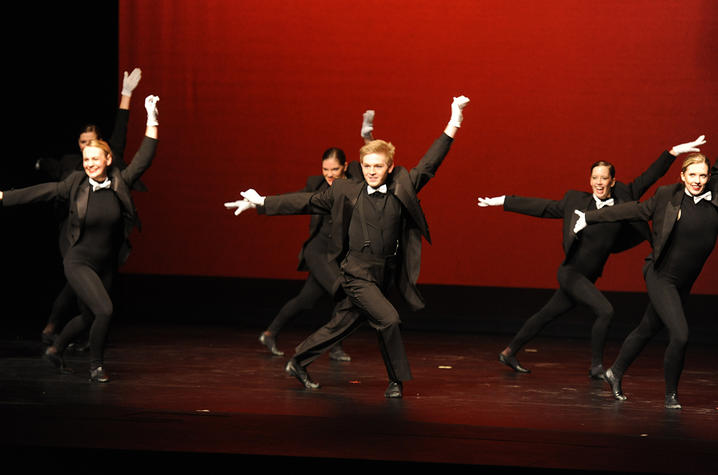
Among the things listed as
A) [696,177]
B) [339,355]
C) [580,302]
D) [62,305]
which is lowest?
[339,355]

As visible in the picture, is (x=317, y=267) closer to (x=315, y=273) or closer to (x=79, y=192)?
(x=315, y=273)

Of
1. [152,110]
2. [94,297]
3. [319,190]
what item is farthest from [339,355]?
[152,110]

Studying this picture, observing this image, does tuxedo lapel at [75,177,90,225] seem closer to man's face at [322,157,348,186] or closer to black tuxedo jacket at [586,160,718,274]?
man's face at [322,157,348,186]

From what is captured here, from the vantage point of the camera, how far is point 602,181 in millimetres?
6348

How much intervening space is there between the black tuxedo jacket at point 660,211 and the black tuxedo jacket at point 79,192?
8.36ft

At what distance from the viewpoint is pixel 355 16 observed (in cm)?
930

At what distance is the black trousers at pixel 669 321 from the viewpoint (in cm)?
543

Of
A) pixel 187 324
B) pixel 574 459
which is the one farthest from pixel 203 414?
pixel 187 324

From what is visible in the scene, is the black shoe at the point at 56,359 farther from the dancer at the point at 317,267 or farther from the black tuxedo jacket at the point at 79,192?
the dancer at the point at 317,267

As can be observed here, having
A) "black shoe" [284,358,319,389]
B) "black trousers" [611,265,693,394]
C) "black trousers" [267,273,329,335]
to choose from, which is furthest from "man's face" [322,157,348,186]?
"black trousers" [611,265,693,394]

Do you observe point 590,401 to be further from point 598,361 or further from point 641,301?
point 641,301

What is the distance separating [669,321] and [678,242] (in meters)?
0.40

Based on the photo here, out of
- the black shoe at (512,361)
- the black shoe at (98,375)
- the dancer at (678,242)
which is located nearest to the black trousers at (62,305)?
the black shoe at (98,375)

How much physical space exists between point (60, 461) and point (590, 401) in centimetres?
287
